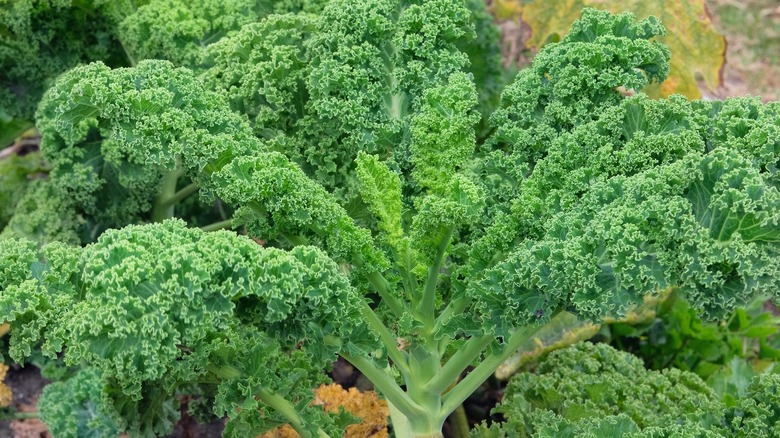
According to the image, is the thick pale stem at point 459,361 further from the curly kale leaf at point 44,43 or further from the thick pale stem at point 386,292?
the curly kale leaf at point 44,43

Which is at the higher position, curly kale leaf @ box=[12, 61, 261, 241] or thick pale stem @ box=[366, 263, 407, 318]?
curly kale leaf @ box=[12, 61, 261, 241]

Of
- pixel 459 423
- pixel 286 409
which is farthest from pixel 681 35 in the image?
pixel 286 409

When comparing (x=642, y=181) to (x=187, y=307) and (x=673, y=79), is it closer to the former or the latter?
(x=187, y=307)

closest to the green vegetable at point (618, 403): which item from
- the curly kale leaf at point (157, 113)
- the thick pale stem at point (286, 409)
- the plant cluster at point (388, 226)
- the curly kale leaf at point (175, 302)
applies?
the plant cluster at point (388, 226)

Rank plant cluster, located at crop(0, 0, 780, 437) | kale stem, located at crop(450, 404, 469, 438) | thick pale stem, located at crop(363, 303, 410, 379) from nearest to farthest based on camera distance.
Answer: plant cluster, located at crop(0, 0, 780, 437)
thick pale stem, located at crop(363, 303, 410, 379)
kale stem, located at crop(450, 404, 469, 438)

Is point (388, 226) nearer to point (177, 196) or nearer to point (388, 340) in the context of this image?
point (388, 340)

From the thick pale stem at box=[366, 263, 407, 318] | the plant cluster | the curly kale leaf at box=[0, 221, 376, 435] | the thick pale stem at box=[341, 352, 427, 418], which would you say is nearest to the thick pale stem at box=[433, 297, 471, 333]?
the plant cluster

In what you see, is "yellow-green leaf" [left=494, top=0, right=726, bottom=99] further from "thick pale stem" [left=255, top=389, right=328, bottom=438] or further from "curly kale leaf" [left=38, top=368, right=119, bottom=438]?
"curly kale leaf" [left=38, top=368, right=119, bottom=438]

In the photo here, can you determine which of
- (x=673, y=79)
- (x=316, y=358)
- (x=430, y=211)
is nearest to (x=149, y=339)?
(x=316, y=358)
